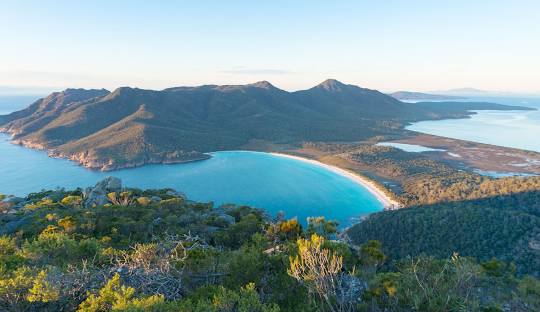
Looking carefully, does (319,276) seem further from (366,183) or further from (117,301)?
(366,183)

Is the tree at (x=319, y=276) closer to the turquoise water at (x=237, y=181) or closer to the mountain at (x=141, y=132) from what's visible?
the turquoise water at (x=237, y=181)

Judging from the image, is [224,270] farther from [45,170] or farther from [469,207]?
[45,170]

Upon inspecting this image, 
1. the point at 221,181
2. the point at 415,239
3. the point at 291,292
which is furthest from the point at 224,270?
the point at 221,181

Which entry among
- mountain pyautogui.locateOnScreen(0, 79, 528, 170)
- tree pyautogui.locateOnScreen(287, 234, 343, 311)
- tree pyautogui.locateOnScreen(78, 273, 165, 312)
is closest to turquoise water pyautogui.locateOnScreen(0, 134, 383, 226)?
mountain pyautogui.locateOnScreen(0, 79, 528, 170)

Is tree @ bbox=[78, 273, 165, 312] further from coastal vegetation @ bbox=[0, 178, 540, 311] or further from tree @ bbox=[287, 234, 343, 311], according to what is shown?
tree @ bbox=[287, 234, 343, 311]

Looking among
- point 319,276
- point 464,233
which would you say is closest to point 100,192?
point 319,276
